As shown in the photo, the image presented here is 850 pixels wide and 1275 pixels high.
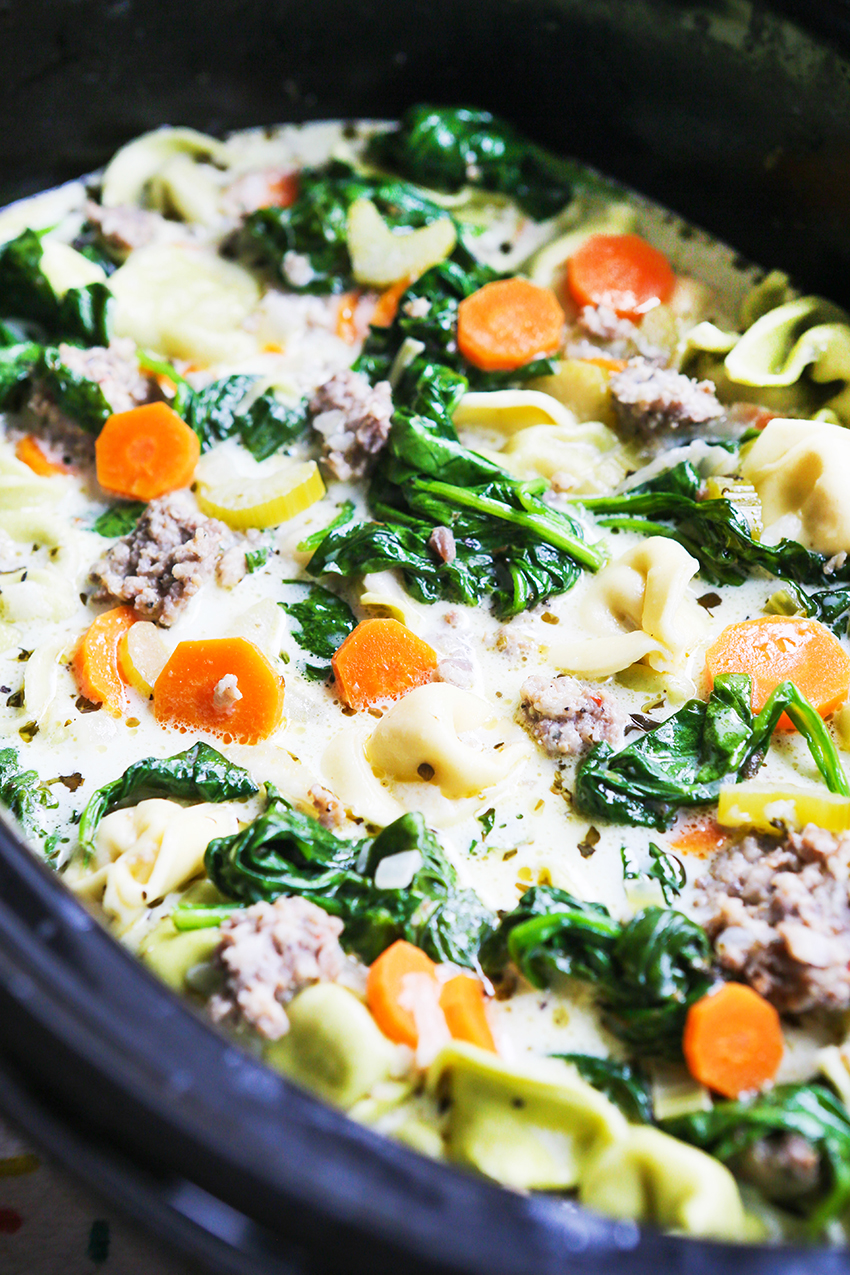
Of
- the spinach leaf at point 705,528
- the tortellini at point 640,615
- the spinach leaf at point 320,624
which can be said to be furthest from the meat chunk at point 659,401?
the spinach leaf at point 320,624

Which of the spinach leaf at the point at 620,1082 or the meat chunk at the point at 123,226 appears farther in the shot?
the meat chunk at the point at 123,226

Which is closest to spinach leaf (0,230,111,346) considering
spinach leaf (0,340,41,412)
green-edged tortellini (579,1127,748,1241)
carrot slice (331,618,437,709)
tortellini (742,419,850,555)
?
spinach leaf (0,340,41,412)

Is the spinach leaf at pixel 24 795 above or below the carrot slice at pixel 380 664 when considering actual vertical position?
below

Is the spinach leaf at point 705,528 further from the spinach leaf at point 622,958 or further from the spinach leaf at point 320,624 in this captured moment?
the spinach leaf at point 622,958

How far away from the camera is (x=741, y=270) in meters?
4.63

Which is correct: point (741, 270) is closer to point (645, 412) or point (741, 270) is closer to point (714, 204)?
point (714, 204)

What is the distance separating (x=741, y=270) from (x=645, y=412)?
108 cm

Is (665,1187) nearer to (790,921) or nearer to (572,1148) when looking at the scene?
(572,1148)

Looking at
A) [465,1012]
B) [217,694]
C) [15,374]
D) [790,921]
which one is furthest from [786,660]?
[15,374]

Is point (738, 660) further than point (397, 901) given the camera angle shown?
Yes

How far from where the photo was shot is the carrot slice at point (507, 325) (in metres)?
4.28

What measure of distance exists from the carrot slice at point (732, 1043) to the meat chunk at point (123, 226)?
3825 mm

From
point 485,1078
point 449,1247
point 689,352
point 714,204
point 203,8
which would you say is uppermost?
point 203,8

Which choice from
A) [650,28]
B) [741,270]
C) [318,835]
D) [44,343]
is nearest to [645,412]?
[741,270]
